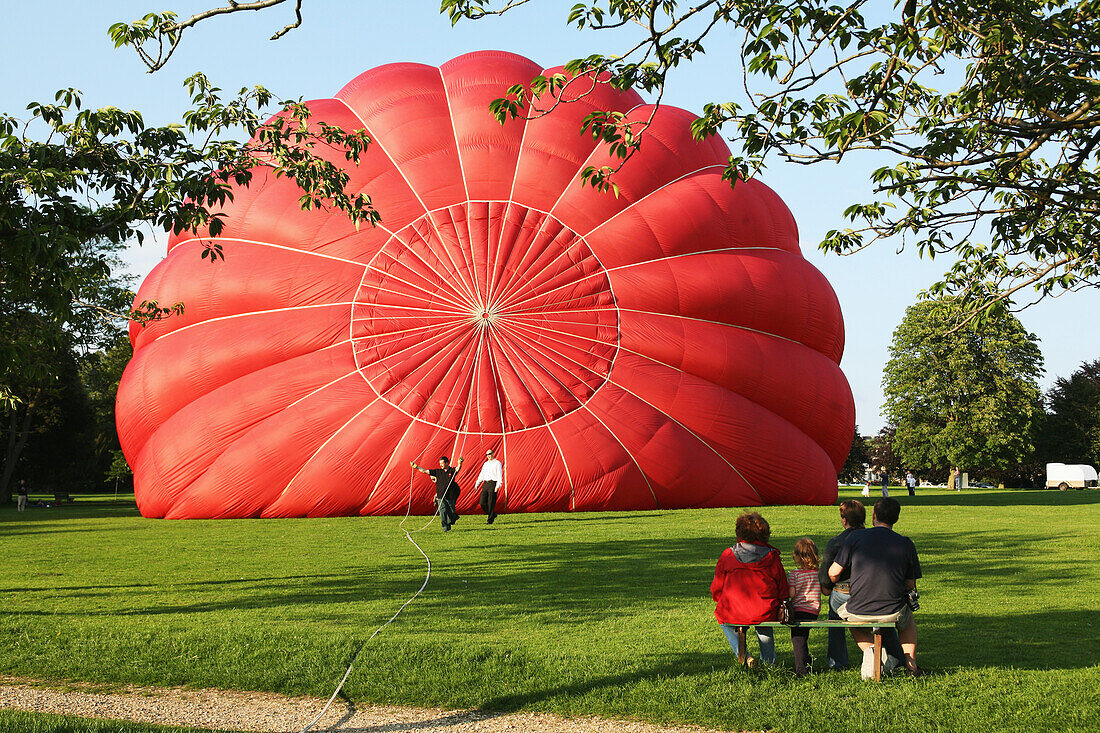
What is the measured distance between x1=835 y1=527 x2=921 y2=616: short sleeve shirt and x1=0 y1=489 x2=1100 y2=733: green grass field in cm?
47

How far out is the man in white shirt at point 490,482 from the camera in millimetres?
17850

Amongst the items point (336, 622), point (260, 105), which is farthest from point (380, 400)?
point (336, 622)

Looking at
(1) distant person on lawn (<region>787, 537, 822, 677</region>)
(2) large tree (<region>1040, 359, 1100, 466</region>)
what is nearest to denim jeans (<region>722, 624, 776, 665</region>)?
(1) distant person on lawn (<region>787, 537, 822, 677</region>)

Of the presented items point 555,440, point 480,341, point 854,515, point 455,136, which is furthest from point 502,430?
point 854,515

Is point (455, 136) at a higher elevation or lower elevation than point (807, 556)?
higher

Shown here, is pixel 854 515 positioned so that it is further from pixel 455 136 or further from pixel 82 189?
pixel 455 136

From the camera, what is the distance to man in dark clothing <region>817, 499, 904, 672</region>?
20.8 ft

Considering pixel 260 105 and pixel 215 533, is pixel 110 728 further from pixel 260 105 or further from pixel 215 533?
pixel 215 533

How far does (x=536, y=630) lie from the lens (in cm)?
772

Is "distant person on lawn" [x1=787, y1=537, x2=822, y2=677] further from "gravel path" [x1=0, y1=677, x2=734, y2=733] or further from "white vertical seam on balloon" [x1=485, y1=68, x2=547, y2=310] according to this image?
"white vertical seam on balloon" [x1=485, y1=68, x2=547, y2=310]

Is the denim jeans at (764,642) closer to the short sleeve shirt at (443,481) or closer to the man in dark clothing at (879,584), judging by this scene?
the man in dark clothing at (879,584)

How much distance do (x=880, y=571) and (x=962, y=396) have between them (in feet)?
173

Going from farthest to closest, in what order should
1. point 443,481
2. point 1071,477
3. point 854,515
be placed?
point 1071,477 → point 443,481 → point 854,515

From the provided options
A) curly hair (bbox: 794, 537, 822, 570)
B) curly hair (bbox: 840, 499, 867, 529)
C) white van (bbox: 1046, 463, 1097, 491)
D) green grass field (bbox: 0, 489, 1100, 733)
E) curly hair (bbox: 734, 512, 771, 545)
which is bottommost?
green grass field (bbox: 0, 489, 1100, 733)
